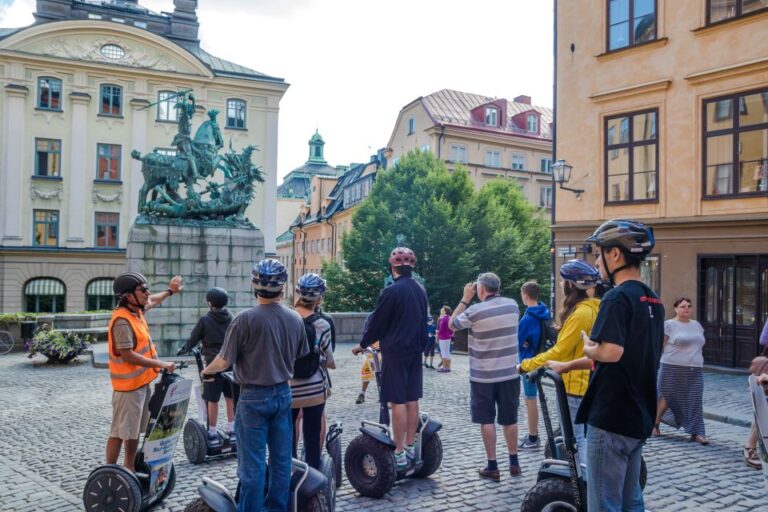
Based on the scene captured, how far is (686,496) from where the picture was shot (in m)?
5.85

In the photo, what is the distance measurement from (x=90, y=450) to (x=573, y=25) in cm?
1710

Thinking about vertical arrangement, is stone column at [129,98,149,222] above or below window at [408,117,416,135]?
below

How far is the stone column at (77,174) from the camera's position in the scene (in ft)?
119

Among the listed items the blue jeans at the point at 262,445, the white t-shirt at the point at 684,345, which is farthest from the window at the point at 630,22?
the blue jeans at the point at 262,445

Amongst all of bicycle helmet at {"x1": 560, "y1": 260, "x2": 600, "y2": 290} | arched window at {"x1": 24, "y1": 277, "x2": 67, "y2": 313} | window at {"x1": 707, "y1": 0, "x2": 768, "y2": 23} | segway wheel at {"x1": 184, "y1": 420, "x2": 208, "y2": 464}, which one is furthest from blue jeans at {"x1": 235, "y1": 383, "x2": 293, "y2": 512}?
arched window at {"x1": 24, "y1": 277, "x2": 67, "y2": 313}

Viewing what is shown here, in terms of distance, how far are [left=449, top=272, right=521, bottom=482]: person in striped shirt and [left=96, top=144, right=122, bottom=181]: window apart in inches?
1406

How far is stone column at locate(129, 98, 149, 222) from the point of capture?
37.4 meters

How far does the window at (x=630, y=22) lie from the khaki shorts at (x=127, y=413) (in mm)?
16329

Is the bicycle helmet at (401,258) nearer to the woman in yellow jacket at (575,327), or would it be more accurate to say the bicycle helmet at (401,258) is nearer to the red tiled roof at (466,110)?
the woman in yellow jacket at (575,327)

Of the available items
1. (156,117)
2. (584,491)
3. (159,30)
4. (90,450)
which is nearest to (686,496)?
(584,491)

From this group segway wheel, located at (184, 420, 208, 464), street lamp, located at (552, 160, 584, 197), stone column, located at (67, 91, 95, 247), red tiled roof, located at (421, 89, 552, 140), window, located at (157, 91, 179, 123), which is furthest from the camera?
red tiled roof, located at (421, 89, 552, 140)

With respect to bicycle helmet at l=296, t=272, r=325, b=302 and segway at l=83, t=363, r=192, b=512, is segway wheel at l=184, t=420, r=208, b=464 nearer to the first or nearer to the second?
segway at l=83, t=363, r=192, b=512

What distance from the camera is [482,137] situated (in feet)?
142

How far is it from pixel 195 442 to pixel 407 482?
2.24 metres
